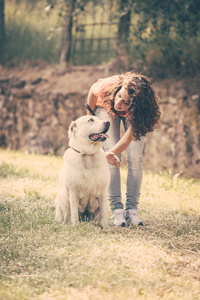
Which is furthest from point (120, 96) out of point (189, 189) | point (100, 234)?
point (189, 189)

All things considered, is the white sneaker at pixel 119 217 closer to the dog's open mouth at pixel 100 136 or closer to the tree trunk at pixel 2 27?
the dog's open mouth at pixel 100 136

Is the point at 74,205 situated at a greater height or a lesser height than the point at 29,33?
lesser

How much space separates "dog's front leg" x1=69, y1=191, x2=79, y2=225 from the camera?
125 inches

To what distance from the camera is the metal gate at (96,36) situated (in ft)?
27.0

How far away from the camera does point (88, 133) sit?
3145 mm

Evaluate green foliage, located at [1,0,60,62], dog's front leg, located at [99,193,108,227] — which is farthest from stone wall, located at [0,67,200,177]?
dog's front leg, located at [99,193,108,227]

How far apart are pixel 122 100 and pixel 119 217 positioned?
1.06 metres

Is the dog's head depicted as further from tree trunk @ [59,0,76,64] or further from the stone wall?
tree trunk @ [59,0,76,64]

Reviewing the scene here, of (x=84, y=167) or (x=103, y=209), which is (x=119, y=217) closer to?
(x=103, y=209)

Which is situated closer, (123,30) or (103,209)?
(103,209)

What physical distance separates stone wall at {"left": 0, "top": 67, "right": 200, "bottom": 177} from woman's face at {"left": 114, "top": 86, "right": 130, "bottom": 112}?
3392mm

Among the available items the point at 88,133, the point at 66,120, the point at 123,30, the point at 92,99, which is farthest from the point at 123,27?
the point at 88,133

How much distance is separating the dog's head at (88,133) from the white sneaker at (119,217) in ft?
2.36

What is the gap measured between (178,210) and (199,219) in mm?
364
